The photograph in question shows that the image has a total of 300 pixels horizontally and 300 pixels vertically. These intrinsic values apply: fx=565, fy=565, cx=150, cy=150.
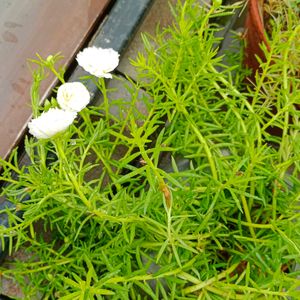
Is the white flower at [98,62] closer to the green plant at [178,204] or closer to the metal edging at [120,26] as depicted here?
the green plant at [178,204]

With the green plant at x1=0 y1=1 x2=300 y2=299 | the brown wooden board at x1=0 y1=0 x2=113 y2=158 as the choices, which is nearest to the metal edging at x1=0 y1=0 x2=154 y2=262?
the brown wooden board at x1=0 y1=0 x2=113 y2=158

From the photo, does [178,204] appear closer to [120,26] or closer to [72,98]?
[72,98]

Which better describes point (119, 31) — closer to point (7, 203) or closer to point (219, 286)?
point (7, 203)

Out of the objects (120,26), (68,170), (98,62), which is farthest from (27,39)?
(68,170)

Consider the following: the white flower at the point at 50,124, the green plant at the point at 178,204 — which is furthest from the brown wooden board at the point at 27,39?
the white flower at the point at 50,124

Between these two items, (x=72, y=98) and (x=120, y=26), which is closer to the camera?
(x=72, y=98)

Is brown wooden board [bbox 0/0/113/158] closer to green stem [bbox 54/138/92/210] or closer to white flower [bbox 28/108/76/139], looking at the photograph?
green stem [bbox 54/138/92/210]

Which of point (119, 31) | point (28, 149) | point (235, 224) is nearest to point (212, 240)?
point (235, 224)
